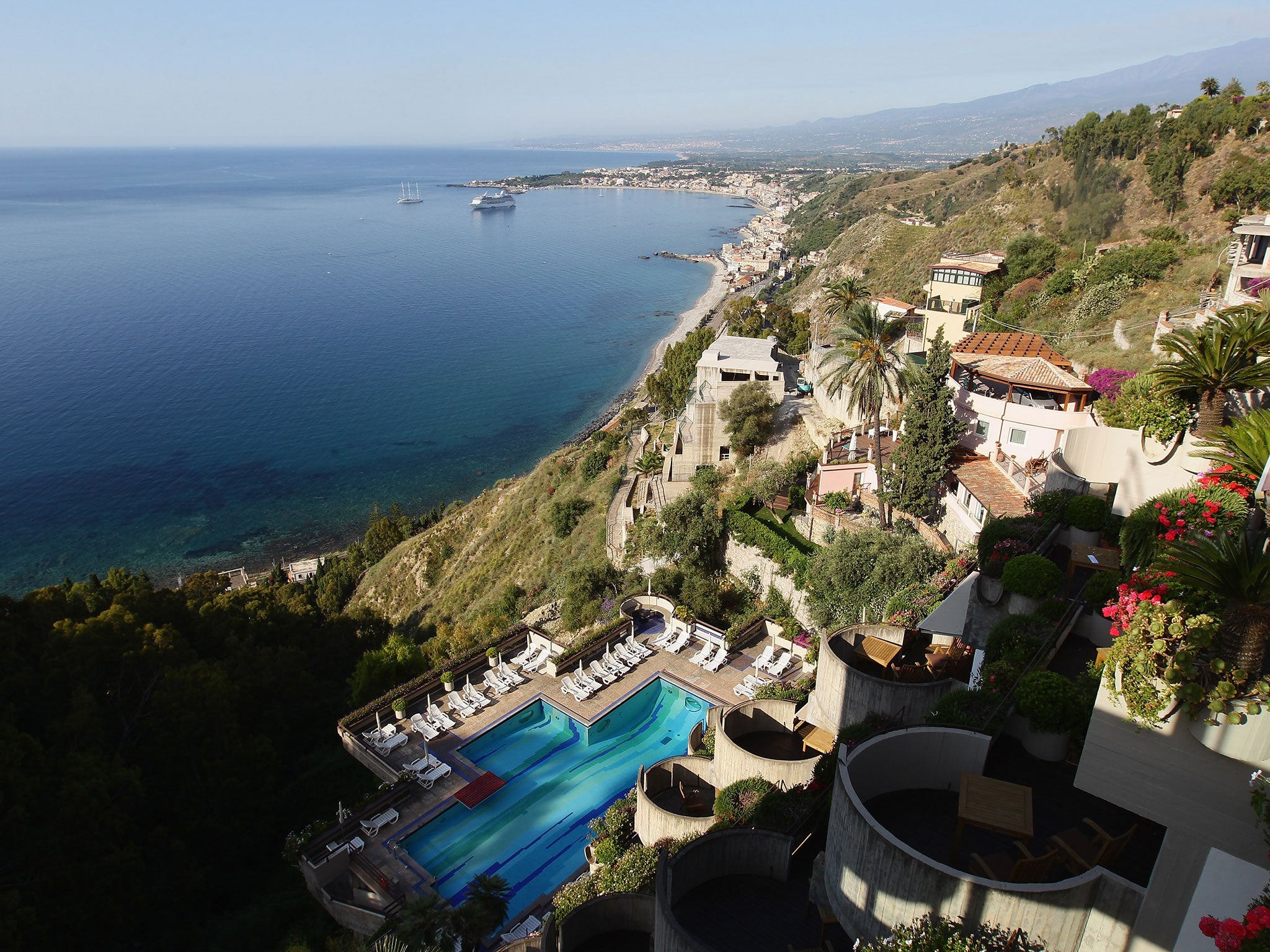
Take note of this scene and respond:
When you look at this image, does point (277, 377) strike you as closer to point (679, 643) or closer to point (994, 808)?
point (679, 643)

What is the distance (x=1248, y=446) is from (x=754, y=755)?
27.5 feet

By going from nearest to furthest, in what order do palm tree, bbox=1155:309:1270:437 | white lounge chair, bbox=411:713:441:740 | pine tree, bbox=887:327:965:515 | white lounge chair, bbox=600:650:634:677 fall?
palm tree, bbox=1155:309:1270:437 → white lounge chair, bbox=411:713:441:740 → pine tree, bbox=887:327:965:515 → white lounge chair, bbox=600:650:634:677

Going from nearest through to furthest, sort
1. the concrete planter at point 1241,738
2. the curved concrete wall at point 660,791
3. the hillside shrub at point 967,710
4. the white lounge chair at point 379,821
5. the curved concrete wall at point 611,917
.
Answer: the concrete planter at point 1241,738 → the hillside shrub at point 967,710 → the curved concrete wall at point 611,917 → the curved concrete wall at point 660,791 → the white lounge chair at point 379,821

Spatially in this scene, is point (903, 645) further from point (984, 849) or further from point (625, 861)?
point (625, 861)

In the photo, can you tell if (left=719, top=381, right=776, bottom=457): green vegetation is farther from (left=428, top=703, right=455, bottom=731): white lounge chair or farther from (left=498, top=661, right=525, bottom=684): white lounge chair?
(left=428, top=703, right=455, bottom=731): white lounge chair

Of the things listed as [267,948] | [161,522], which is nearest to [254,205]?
[161,522]

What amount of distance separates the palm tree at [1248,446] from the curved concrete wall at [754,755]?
23.4ft

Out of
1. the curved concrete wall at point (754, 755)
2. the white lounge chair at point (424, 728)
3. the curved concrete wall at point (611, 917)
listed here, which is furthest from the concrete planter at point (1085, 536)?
the white lounge chair at point (424, 728)

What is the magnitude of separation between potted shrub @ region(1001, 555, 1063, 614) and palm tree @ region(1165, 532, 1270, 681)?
4915 mm

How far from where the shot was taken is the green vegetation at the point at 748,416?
27.2 m

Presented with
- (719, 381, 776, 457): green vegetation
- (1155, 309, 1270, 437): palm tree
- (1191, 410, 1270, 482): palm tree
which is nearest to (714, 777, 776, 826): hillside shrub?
(1191, 410, 1270, 482): palm tree

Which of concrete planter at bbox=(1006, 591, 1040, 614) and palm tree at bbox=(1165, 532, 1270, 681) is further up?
palm tree at bbox=(1165, 532, 1270, 681)

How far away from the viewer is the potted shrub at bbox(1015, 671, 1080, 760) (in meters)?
8.54

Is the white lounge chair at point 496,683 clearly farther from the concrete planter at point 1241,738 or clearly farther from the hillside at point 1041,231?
the hillside at point 1041,231
